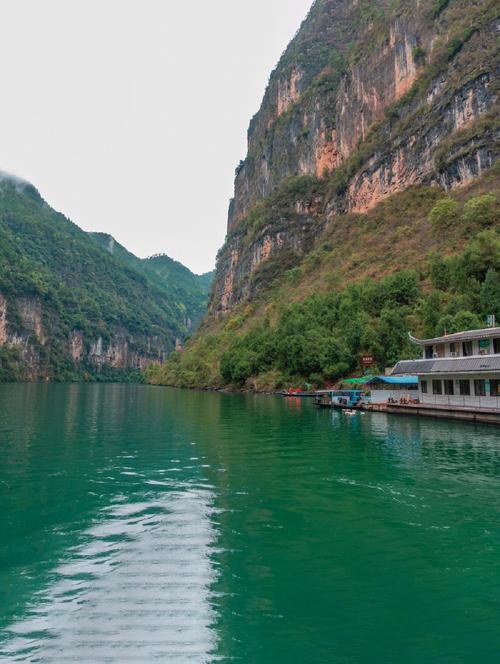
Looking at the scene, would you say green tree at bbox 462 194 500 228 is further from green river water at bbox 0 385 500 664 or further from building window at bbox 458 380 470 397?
green river water at bbox 0 385 500 664

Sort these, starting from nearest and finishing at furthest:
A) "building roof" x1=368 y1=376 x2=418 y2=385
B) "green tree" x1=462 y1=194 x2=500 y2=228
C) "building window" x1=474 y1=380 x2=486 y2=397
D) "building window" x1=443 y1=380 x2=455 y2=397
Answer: "building window" x1=474 y1=380 x2=486 y2=397
"building window" x1=443 y1=380 x2=455 y2=397
"building roof" x1=368 y1=376 x2=418 y2=385
"green tree" x1=462 y1=194 x2=500 y2=228

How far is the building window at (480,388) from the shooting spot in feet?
135

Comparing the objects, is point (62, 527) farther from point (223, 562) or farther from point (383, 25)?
point (383, 25)

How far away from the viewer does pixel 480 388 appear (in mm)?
41438

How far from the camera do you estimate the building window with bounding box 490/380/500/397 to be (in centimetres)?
3972

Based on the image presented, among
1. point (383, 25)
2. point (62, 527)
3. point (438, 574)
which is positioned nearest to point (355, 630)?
point (438, 574)

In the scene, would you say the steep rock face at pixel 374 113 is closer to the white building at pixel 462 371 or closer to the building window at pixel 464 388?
the white building at pixel 462 371

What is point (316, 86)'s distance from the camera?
169m

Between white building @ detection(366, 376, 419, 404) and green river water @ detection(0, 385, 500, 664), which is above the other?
white building @ detection(366, 376, 419, 404)

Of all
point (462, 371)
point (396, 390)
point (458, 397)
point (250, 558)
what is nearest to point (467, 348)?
point (458, 397)

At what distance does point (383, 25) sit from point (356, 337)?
114 meters

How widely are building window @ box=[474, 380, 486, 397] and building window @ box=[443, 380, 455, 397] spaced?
323cm

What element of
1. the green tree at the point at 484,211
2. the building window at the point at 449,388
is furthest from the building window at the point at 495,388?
the green tree at the point at 484,211

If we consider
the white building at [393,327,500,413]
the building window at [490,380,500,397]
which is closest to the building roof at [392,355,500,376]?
the white building at [393,327,500,413]
